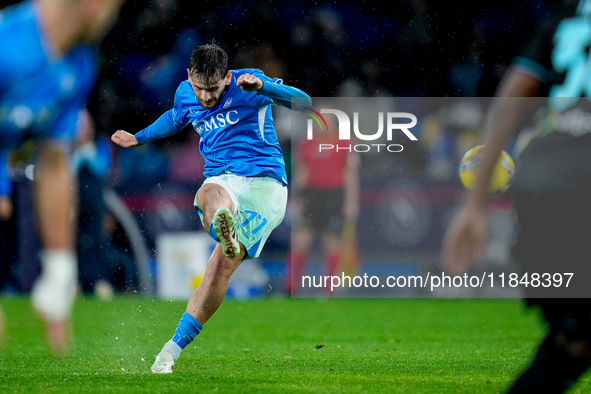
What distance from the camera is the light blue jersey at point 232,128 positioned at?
5.44 meters

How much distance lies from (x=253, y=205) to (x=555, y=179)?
2955 mm

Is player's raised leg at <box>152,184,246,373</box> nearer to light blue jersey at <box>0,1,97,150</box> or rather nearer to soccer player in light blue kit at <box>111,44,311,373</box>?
soccer player in light blue kit at <box>111,44,311,373</box>

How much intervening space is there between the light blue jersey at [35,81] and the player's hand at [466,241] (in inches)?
54.3

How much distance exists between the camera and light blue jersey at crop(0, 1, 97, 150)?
2.66 meters

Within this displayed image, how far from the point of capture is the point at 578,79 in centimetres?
261

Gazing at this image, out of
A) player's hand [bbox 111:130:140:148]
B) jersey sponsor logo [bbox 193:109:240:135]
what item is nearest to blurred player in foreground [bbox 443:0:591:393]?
jersey sponsor logo [bbox 193:109:240:135]

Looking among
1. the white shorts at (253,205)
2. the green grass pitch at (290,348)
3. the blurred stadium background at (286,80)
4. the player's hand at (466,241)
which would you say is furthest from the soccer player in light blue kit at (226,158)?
the blurred stadium background at (286,80)

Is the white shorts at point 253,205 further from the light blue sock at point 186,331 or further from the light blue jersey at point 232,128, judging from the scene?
the light blue sock at point 186,331

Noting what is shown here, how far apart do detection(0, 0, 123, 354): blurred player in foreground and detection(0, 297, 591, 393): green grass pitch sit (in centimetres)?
186

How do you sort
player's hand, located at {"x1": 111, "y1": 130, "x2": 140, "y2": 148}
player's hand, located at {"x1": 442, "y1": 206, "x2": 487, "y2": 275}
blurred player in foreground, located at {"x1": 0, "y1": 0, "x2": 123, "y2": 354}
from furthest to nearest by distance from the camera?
player's hand, located at {"x1": 111, "y1": 130, "x2": 140, "y2": 148} → blurred player in foreground, located at {"x1": 0, "y1": 0, "x2": 123, "y2": 354} → player's hand, located at {"x1": 442, "y1": 206, "x2": 487, "y2": 275}

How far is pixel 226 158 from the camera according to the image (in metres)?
5.49

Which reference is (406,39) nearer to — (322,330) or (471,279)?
(471,279)

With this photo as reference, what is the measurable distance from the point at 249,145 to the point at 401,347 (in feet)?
7.15

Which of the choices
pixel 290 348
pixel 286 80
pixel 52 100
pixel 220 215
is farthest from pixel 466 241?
pixel 286 80
